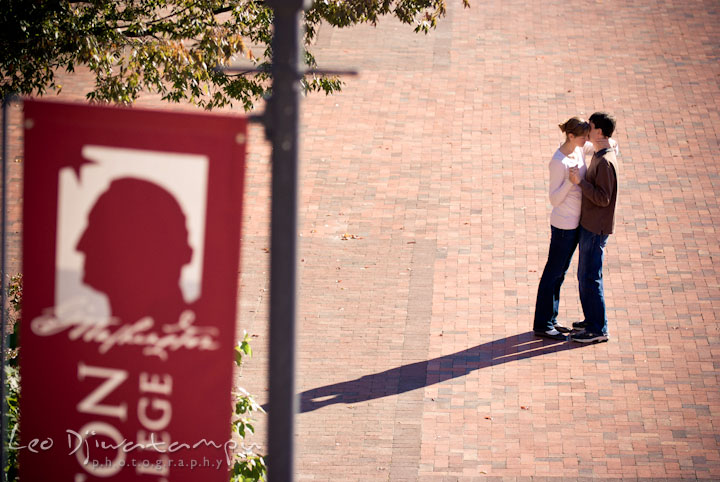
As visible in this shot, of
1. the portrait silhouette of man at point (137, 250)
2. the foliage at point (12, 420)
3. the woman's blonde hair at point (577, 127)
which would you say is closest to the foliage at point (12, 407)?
the foliage at point (12, 420)

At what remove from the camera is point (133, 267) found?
3.40m

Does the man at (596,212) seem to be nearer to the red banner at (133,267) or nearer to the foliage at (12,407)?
the foliage at (12,407)

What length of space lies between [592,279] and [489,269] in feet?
6.00

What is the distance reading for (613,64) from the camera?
15961 mm

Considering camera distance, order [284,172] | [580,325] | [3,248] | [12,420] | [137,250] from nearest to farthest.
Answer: [284,172]
[137,250]
[3,248]
[12,420]
[580,325]

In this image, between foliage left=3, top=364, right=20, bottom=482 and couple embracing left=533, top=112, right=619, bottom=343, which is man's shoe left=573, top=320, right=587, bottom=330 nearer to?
couple embracing left=533, top=112, right=619, bottom=343

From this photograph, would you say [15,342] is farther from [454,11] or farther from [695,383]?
[454,11]

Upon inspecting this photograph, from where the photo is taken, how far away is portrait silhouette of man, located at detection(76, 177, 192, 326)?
11.0ft

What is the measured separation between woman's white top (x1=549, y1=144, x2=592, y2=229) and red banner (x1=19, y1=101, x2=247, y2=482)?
4898mm

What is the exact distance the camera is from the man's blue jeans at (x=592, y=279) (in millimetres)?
7872
